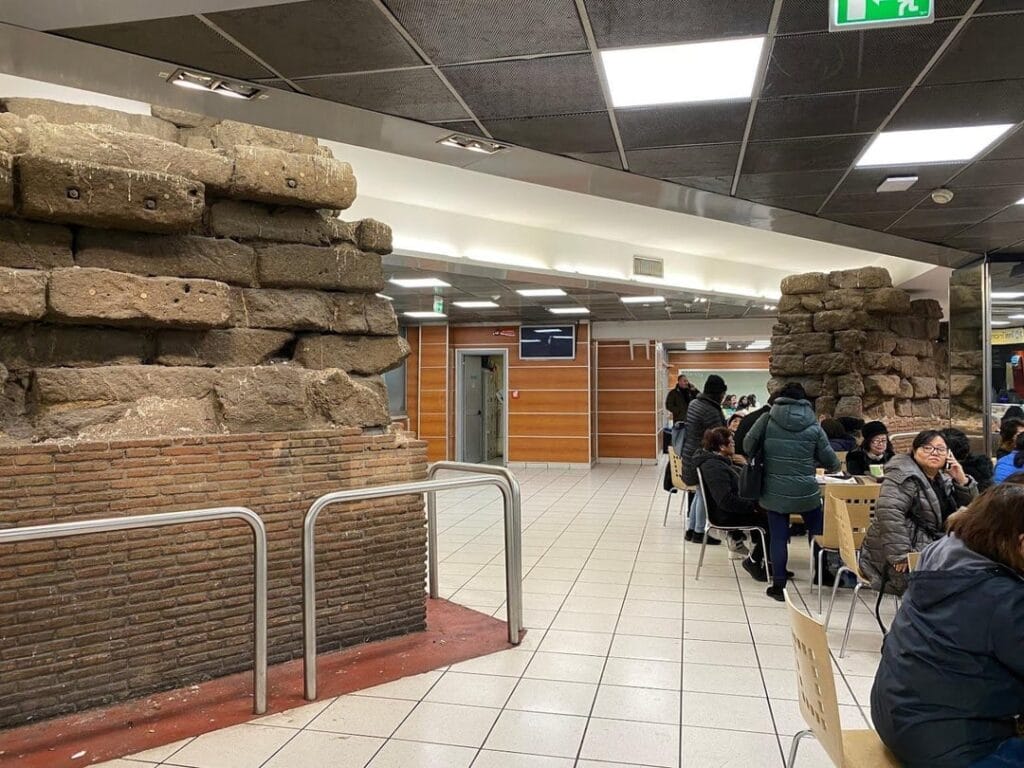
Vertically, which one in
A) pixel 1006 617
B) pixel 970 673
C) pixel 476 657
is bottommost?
pixel 476 657

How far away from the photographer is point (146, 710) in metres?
3.01

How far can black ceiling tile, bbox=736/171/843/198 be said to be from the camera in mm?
4340

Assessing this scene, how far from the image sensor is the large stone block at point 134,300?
315 centimetres

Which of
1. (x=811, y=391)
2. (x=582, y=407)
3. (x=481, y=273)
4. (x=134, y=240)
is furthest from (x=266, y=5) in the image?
(x=582, y=407)

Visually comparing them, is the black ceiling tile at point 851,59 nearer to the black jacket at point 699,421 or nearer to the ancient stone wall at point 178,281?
the ancient stone wall at point 178,281

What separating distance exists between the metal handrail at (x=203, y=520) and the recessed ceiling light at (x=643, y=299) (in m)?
7.03

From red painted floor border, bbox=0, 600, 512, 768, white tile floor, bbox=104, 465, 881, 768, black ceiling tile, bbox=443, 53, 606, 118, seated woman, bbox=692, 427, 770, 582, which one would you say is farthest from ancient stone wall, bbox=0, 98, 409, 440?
seated woman, bbox=692, 427, 770, 582

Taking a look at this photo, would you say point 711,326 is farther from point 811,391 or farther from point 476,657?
point 476,657

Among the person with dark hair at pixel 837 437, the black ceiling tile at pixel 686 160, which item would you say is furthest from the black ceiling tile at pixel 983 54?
the person with dark hair at pixel 837 437

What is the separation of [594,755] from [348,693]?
3.83 feet

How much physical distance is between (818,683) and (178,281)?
3.13m

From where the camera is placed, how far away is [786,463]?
15.4 feet

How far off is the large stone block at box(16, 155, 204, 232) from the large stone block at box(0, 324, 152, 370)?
508 millimetres

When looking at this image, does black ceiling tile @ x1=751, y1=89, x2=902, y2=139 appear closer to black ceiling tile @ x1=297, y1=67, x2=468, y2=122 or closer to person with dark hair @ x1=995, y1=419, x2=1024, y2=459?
black ceiling tile @ x1=297, y1=67, x2=468, y2=122
